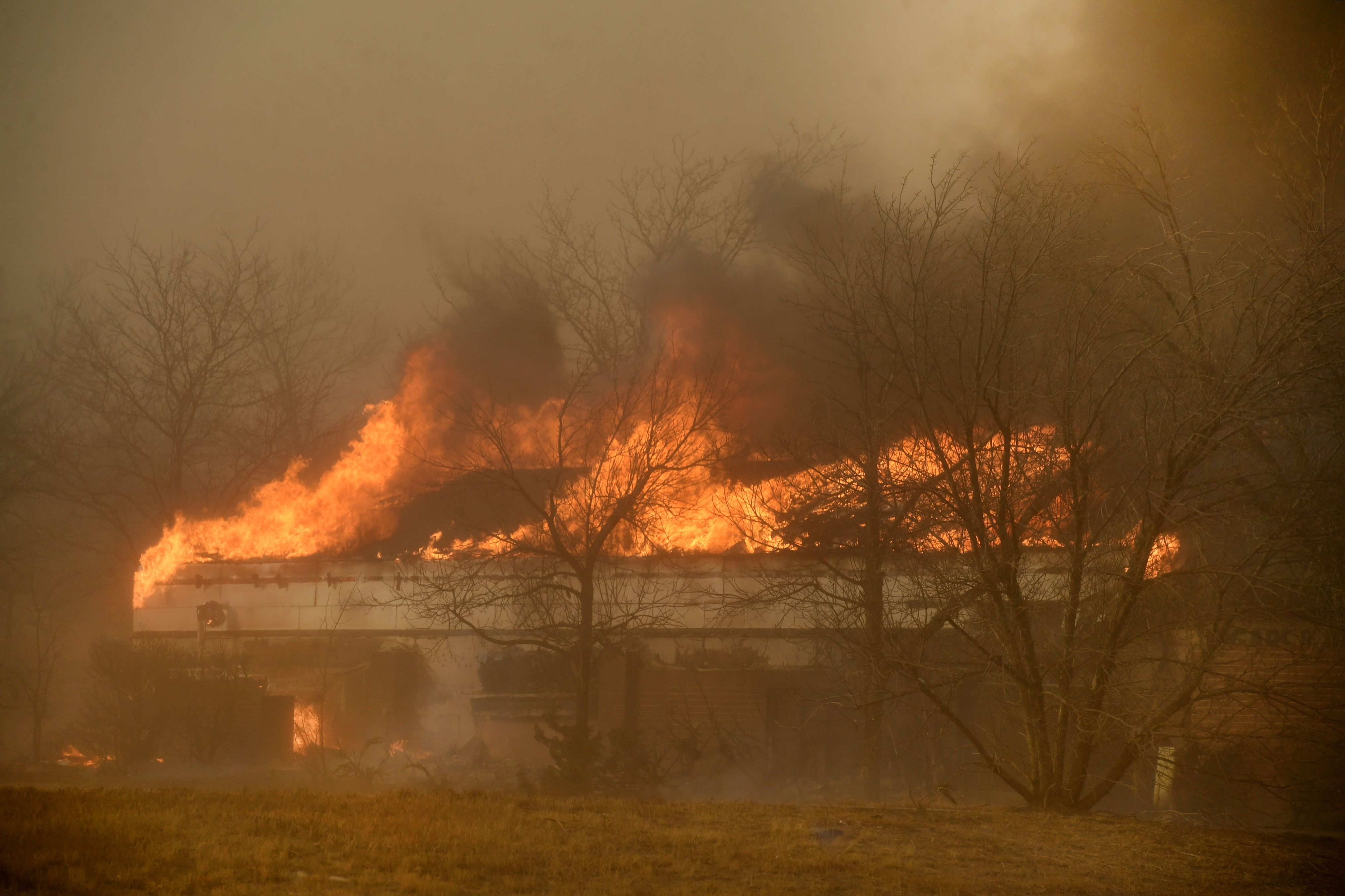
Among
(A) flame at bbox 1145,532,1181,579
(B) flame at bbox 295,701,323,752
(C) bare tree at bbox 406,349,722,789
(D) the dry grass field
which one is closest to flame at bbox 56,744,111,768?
(B) flame at bbox 295,701,323,752

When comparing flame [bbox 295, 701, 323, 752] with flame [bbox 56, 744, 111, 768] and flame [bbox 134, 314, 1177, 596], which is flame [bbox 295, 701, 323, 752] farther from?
flame [bbox 56, 744, 111, 768]

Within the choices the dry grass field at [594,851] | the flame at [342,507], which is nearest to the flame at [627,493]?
the flame at [342,507]

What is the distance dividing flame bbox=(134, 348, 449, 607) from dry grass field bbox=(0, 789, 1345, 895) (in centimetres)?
1154

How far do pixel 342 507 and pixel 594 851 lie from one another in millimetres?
14753

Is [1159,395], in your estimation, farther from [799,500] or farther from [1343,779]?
[1343,779]

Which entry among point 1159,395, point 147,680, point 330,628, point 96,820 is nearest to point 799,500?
point 1159,395

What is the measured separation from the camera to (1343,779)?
10805mm

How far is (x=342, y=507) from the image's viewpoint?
2084cm

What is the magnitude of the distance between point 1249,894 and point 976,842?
197 cm

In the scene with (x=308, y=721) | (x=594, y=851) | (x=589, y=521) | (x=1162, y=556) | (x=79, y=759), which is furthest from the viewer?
(x=79, y=759)

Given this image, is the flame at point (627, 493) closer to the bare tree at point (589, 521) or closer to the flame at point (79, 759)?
the bare tree at point (589, 521)

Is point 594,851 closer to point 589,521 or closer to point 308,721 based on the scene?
point 589,521

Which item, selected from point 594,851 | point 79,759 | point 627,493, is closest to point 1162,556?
point 594,851

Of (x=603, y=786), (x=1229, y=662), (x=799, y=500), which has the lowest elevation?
(x=603, y=786)
